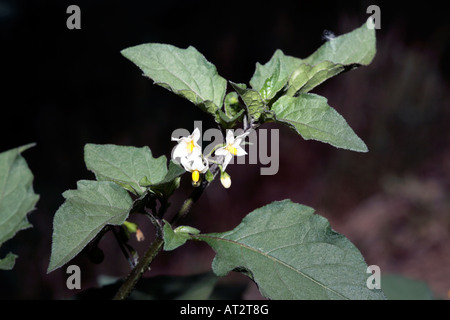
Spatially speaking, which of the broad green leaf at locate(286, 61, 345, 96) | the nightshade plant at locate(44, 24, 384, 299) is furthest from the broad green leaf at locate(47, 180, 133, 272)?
the broad green leaf at locate(286, 61, 345, 96)

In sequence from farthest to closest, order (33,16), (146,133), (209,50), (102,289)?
(209,50) < (146,133) < (33,16) < (102,289)

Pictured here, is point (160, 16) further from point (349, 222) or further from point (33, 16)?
point (349, 222)

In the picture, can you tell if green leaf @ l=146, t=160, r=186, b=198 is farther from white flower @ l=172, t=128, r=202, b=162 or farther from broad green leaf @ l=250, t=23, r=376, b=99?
broad green leaf @ l=250, t=23, r=376, b=99

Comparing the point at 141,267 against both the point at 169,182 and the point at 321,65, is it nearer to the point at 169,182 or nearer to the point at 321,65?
the point at 169,182

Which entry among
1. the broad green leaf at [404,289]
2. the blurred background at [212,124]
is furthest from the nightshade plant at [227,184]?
the blurred background at [212,124]

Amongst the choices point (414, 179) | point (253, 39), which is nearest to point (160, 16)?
point (253, 39)

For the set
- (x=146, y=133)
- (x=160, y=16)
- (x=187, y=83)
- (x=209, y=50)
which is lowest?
(x=187, y=83)

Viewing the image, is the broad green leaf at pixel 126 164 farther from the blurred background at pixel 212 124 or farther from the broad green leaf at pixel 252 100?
the blurred background at pixel 212 124
